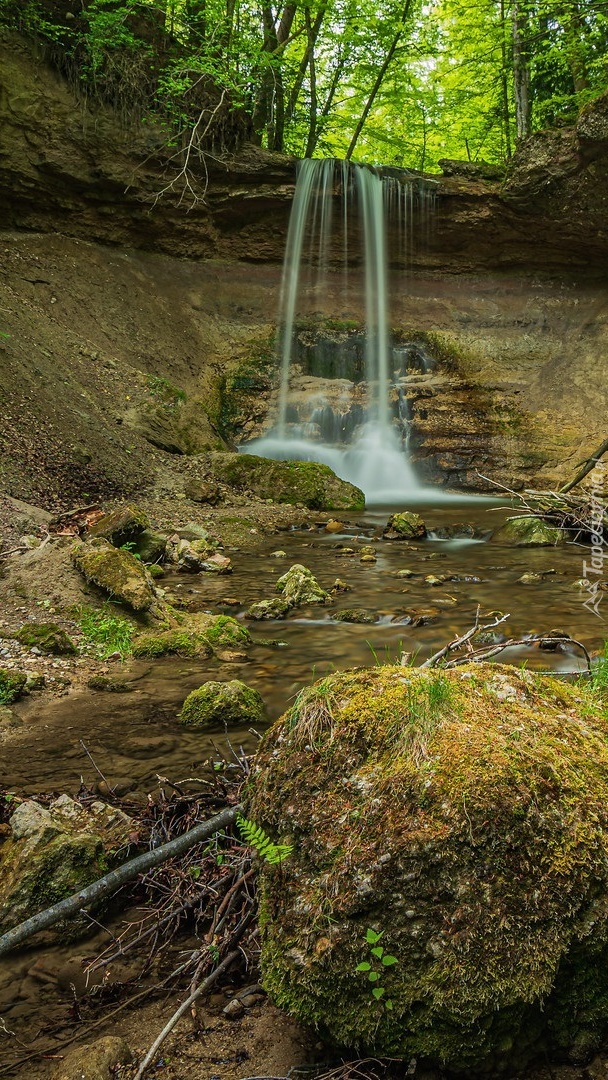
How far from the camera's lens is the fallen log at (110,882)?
179cm

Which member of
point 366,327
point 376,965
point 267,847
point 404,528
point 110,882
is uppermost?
point 366,327

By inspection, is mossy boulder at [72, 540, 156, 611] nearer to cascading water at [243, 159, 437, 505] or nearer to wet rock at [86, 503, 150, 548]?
wet rock at [86, 503, 150, 548]

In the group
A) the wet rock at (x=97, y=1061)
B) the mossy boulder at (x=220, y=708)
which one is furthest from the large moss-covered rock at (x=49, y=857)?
the mossy boulder at (x=220, y=708)

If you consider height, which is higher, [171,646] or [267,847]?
[267,847]

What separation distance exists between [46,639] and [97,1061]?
3511 millimetres

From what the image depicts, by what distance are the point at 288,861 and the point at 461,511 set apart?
11078mm

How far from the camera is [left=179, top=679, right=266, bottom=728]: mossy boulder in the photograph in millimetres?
→ 3814

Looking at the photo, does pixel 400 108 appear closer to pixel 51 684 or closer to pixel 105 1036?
pixel 51 684

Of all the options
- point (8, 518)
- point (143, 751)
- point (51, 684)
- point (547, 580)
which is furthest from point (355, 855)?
point (8, 518)

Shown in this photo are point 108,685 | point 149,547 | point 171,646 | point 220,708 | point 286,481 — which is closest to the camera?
point 220,708

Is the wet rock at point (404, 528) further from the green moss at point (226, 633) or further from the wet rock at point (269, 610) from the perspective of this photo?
the green moss at point (226, 633)

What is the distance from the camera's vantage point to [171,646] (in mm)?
5094

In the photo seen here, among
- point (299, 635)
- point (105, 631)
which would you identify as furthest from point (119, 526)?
point (299, 635)

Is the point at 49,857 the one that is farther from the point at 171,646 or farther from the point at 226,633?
the point at 226,633
